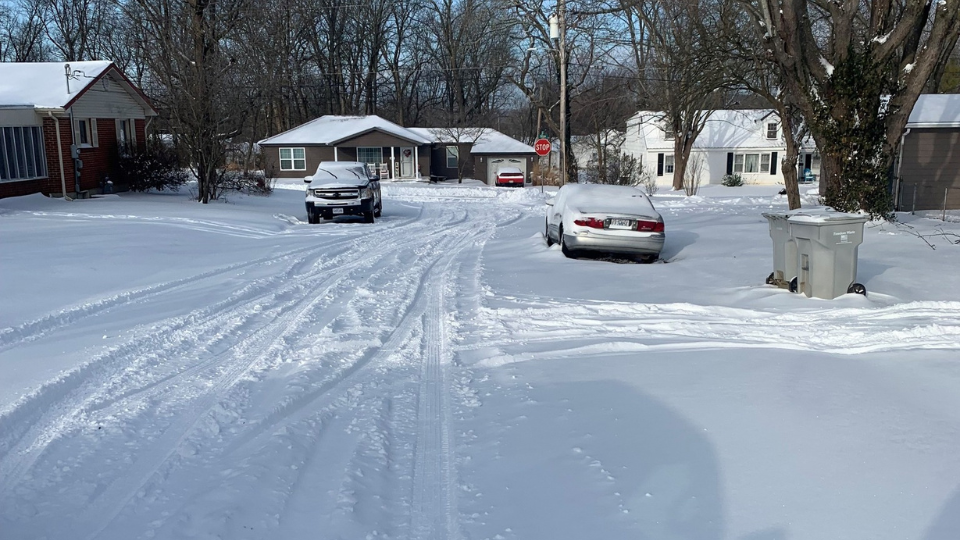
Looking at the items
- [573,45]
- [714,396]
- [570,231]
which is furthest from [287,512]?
[573,45]

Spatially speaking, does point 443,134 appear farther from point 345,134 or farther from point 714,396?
point 714,396

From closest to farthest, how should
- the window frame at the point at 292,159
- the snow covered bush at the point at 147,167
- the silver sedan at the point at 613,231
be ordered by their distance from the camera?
the silver sedan at the point at 613,231 → the snow covered bush at the point at 147,167 → the window frame at the point at 292,159

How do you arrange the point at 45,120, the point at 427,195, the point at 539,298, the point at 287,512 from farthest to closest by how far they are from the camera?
1. the point at 427,195
2. the point at 45,120
3. the point at 539,298
4. the point at 287,512

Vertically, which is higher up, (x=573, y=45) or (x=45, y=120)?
(x=573, y=45)

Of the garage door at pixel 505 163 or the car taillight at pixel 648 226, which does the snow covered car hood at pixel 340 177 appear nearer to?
the car taillight at pixel 648 226

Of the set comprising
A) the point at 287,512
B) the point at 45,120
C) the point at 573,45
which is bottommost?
the point at 287,512

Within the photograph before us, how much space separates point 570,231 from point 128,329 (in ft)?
23.8

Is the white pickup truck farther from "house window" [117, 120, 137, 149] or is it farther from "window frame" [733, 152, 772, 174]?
"window frame" [733, 152, 772, 174]

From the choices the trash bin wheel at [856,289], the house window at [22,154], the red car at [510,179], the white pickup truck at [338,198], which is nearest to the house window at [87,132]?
the house window at [22,154]

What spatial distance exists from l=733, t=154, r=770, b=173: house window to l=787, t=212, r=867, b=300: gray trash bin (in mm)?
42203

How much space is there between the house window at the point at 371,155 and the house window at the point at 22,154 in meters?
27.9

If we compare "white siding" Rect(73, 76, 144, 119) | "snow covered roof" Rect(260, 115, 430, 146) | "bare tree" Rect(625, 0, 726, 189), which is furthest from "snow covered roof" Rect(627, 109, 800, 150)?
"white siding" Rect(73, 76, 144, 119)

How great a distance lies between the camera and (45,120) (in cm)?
2295

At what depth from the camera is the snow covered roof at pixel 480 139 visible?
163ft
